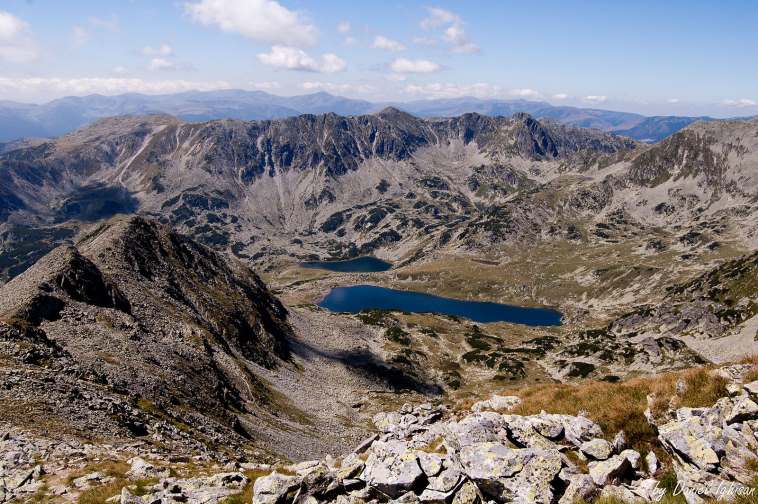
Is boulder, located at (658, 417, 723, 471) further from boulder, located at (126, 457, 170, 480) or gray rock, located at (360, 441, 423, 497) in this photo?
boulder, located at (126, 457, 170, 480)

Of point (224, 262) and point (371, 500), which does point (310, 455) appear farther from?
point (224, 262)

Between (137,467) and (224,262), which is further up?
(137,467)

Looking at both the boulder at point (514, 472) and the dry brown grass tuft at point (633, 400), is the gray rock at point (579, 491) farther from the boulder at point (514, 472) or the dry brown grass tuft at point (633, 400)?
the dry brown grass tuft at point (633, 400)

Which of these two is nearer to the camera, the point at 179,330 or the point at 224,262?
the point at 179,330

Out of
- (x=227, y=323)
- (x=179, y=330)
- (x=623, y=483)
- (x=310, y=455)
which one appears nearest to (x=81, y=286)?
(x=179, y=330)

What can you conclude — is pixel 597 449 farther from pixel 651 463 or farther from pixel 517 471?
pixel 517 471

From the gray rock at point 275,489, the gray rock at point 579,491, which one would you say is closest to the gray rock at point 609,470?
the gray rock at point 579,491
